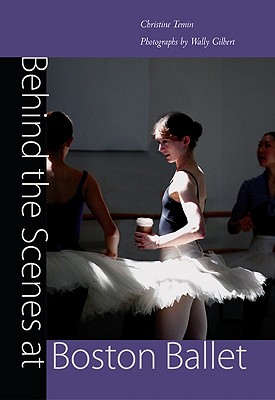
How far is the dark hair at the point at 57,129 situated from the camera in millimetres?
2389

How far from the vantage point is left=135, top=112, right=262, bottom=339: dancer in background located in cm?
242

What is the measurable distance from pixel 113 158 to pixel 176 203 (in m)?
0.27

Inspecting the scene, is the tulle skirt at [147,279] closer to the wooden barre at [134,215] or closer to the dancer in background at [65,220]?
the dancer in background at [65,220]

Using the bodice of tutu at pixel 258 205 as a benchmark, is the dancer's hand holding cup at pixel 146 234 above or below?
below

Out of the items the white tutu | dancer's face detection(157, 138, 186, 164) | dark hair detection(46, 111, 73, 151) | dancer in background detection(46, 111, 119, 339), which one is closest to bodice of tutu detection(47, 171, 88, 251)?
dancer in background detection(46, 111, 119, 339)

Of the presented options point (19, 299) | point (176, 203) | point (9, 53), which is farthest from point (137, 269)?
point (9, 53)

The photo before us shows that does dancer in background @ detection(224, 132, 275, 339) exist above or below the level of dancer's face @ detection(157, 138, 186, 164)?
below

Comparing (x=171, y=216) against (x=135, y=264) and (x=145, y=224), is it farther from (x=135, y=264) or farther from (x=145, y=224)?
(x=135, y=264)

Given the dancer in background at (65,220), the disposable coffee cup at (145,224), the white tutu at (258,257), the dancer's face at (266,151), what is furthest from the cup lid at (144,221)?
the dancer's face at (266,151)

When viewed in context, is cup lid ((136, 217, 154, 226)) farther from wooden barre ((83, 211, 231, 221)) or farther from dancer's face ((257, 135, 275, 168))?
dancer's face ((257, 135, 275, 168))

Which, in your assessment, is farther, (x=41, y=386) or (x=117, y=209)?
(x=117, y=209)

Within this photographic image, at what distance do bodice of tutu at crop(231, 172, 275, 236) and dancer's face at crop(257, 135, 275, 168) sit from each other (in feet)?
0.14

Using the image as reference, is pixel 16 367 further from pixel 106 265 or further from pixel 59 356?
pixel 106 265

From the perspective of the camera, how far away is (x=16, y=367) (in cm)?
224
